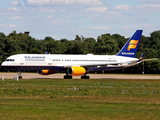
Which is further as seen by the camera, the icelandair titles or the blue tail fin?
the blue tail fin

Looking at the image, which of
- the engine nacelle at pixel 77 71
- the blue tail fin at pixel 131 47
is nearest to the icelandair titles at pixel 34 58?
the engine nacelle at pixel 77 71

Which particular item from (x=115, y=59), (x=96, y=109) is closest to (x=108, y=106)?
(x=96, y=109)

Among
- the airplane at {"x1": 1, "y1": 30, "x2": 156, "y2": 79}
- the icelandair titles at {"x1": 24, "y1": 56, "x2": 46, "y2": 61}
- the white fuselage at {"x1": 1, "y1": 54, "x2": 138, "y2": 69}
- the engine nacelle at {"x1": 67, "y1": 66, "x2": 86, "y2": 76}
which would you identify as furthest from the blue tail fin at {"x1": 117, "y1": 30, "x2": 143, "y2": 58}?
the icelandair titles at {"x1": 24, "y1": 56, "x2": 46, "y2": 61}

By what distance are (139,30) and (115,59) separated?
333 inches

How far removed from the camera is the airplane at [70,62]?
56.1 meters

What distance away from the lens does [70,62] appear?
2378 inches

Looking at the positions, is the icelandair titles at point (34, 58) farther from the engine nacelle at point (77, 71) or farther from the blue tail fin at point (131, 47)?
the blue tail fin at point (131, 47)

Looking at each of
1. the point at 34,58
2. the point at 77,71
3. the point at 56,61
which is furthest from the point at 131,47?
the point at 34,58

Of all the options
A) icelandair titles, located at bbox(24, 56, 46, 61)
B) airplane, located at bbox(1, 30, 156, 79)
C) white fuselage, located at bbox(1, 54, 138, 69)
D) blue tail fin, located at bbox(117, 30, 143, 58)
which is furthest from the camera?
blue tail fin, located at bbox(117, 30, 143, 58)

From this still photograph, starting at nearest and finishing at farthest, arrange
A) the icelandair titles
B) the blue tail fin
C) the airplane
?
1. the airplane
2. the icelandair titles
3. the blue tail fin

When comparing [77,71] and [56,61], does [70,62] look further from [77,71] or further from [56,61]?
[77,71]

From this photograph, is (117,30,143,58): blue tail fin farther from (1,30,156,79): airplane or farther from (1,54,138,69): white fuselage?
(1,54,138,69): white fuselage

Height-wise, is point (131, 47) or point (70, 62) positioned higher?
point (131, 47)

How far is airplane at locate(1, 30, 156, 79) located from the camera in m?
56.1
